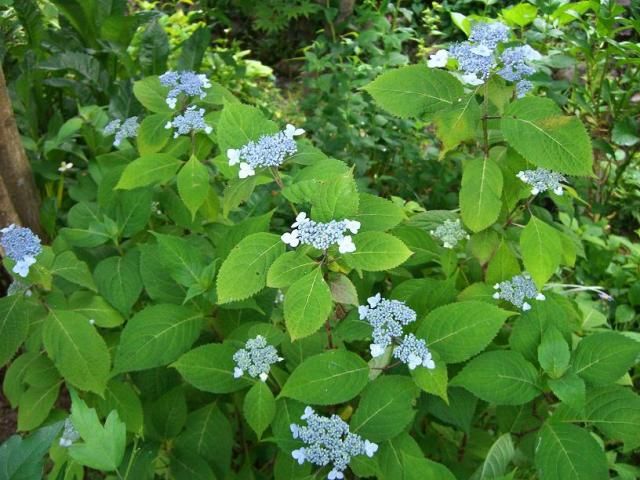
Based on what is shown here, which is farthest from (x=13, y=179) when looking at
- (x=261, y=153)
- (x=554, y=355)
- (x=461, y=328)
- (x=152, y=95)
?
(x=554, y=355)

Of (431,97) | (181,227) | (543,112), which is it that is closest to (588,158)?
(543,112)

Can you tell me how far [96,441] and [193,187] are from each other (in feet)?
2.01

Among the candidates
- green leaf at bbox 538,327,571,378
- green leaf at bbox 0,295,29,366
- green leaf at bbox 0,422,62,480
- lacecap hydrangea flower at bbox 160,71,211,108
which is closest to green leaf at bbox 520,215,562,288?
green leaf at bbox 538,327,571,378

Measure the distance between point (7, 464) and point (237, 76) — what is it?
3010mm

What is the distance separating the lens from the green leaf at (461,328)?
1085 millimetres

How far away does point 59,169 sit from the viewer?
222cm

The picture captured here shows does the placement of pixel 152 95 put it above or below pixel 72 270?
above

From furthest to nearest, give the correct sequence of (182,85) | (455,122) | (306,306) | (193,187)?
(182,85)
(193,187)
(455,122)
(306,306)

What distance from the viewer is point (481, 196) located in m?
1.22

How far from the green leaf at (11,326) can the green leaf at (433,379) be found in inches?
30.5

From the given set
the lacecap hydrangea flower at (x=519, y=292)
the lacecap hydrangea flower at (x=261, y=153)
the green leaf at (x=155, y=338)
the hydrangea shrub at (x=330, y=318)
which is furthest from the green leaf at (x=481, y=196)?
the green leaf at (x=155, y=338)

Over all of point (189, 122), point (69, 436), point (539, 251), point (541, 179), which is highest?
point (189, 122)

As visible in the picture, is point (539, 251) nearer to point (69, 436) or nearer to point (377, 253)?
point (377, 253)

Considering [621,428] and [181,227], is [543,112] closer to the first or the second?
[621,428]
